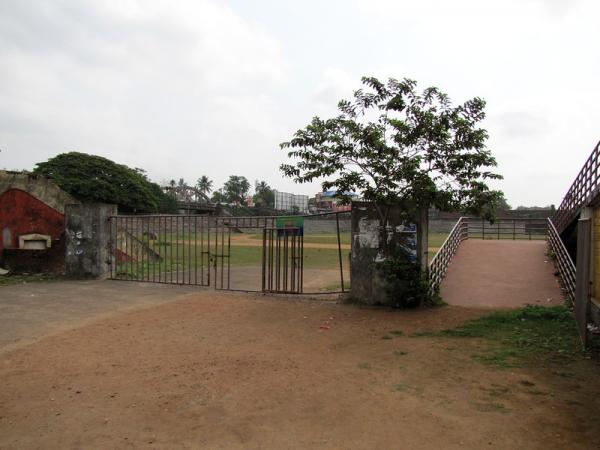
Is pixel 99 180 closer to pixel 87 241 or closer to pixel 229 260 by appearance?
pixel 87 241

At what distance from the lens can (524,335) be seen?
6.68 meters

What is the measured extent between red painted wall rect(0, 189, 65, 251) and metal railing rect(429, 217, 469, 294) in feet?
37.9

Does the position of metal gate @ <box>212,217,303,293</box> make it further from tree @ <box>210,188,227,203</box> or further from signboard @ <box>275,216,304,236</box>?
tree @ <box>210,188,227,203</box>

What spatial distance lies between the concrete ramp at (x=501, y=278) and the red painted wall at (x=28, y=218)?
12022mm

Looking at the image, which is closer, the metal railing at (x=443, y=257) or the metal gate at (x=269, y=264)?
the metal railing at (x=443, y=257)

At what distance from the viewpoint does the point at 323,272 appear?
54.2ft

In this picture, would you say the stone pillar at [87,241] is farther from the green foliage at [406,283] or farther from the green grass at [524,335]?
the green grass at [524,335]

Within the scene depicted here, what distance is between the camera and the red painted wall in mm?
14414

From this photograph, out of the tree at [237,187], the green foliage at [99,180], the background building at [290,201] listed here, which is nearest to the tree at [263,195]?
the tree at [237,187]

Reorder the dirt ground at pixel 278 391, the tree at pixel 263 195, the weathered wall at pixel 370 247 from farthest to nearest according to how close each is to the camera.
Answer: the tree at pixel 263 195, the weathered wall at pixel 370 247, the dirt ground at pixel 278 391

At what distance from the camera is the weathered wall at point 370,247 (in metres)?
8.99

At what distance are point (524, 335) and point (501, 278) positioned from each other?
14.4 ft

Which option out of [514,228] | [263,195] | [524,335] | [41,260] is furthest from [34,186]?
[263,195]

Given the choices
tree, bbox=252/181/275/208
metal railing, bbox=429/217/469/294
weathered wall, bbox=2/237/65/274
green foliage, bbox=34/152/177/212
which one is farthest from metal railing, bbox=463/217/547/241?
tree, bbox=252/181/275/208
